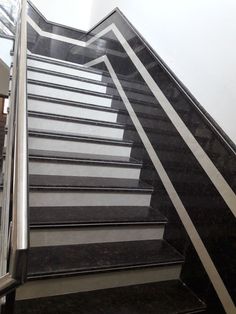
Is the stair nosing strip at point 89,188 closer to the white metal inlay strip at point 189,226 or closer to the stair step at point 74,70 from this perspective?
the white metal inlay strip at point 189,226

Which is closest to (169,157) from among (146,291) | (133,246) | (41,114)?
(133,246)

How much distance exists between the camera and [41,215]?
1.78m

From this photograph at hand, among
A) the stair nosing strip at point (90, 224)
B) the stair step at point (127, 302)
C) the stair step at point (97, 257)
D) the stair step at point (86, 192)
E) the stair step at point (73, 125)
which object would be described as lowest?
the stair step at point (127, 302)

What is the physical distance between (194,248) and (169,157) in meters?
0.67

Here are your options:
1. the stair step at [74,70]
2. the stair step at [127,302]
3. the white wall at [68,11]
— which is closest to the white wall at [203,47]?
the stair step at [74,70]

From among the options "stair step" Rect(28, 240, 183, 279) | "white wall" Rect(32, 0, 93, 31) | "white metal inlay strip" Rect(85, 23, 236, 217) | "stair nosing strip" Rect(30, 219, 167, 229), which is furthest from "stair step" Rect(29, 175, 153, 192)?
"white wall" Rect(32, 0, 93, 31)

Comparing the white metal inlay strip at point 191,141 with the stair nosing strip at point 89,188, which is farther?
the stair nosing strip at point 89,188

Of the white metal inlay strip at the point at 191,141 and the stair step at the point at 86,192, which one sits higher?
the white metal inlay strip at the point at 191,141

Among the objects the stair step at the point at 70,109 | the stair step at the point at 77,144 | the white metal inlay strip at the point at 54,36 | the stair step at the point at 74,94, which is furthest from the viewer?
the white metal inlay strip at the point at 54,36

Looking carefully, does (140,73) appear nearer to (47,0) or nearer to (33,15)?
(33,15)

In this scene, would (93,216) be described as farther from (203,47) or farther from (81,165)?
(203,47)

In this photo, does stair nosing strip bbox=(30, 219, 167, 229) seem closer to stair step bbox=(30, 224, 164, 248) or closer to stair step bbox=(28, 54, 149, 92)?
stair step bbox=(30, 224, 164, 248)

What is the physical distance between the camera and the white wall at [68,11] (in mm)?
4418

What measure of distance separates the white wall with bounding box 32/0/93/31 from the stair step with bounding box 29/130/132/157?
9.32 feet
